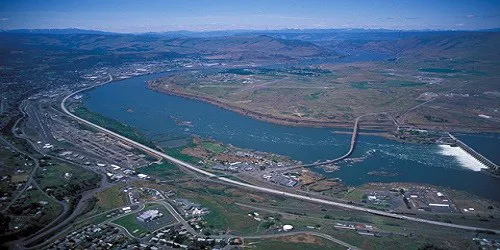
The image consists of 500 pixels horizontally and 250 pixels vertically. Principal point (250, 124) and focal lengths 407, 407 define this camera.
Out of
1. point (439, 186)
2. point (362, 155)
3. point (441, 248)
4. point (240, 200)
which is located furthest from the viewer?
point (362, 155)

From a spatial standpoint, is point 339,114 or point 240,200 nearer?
point 240,200

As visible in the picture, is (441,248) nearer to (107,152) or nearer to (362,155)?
(362,155)

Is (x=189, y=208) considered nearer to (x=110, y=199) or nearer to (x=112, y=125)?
(x=110, y=199)

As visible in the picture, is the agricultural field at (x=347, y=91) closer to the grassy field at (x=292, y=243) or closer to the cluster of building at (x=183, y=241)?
the grassy field at (x=292, y=243)

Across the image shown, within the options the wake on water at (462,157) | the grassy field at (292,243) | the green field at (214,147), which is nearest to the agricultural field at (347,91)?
the wake on water at (462,157)

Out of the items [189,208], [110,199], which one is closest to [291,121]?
[189,208]

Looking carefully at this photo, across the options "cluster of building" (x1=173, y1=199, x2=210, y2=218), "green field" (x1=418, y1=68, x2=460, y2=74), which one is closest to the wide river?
"cluster of building" (x1=173, y1=199, x2=210, y2=218)

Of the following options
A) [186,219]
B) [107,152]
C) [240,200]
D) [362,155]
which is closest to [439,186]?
[362,155]
